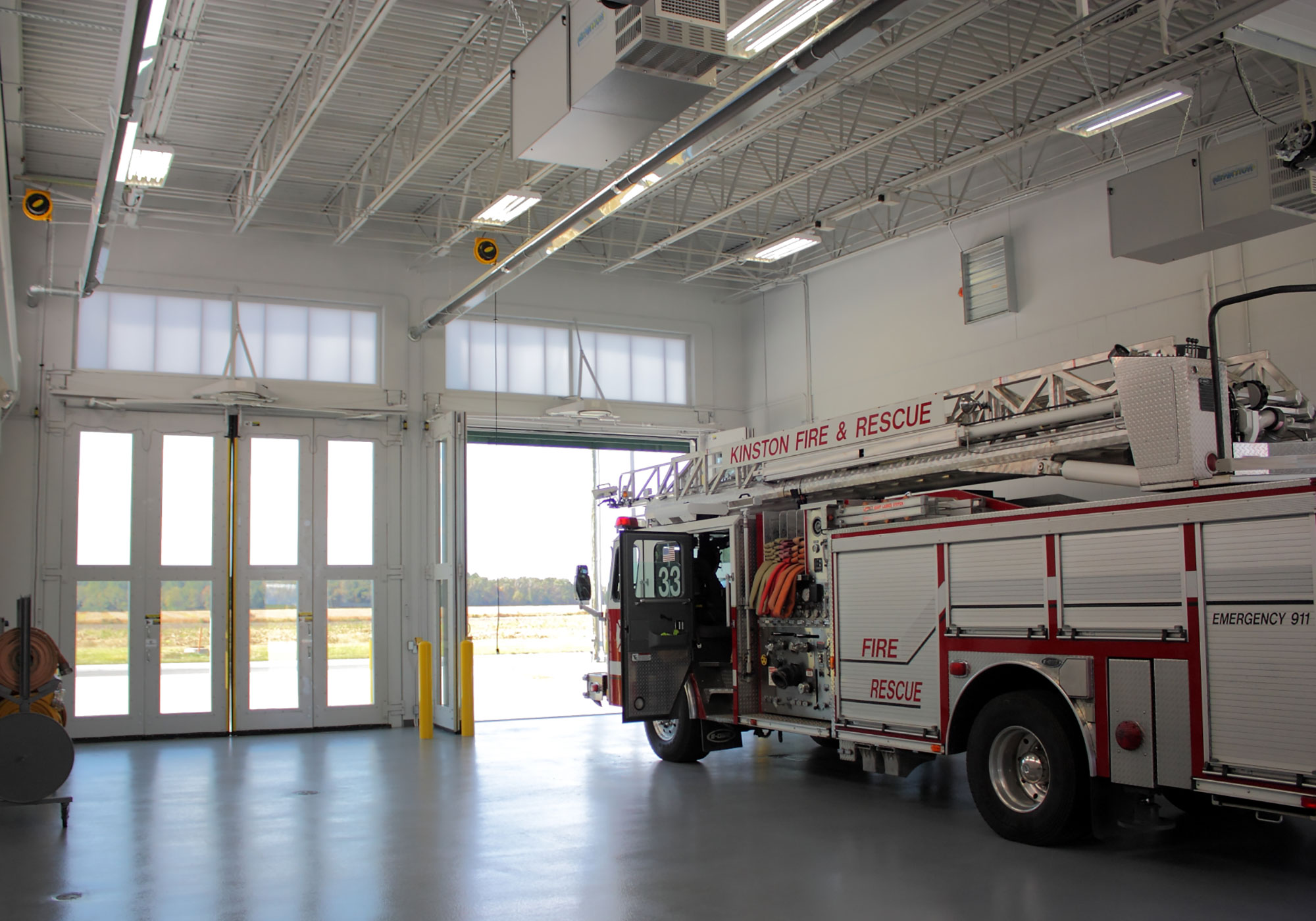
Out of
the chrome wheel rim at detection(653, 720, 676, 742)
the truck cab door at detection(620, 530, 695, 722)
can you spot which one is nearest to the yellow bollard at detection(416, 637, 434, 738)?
the chrome wheel rim at detection(653, 720, 676, 742)

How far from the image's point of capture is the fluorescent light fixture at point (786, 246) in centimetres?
1448

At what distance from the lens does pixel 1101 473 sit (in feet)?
25.9

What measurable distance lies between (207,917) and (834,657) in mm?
5361

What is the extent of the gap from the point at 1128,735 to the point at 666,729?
243 inches

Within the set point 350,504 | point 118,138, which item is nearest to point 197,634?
point 350,504

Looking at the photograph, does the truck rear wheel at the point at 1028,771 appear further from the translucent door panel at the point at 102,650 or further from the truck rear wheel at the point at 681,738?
the translucent door panel at the point at 102,650

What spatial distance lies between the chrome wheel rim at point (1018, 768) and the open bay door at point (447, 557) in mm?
9189

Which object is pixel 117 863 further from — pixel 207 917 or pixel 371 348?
pixel 371 348

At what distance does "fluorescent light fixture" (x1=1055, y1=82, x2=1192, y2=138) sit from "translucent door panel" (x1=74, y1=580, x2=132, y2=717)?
13.2m

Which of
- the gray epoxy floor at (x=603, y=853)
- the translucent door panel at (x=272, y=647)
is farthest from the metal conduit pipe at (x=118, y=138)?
the gray epoxy floor at (x=603, y=853)

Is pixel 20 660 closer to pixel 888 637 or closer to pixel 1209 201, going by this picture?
pixel 888 637

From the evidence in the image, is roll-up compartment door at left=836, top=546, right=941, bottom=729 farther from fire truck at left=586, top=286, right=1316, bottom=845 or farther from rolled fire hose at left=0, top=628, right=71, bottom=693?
rolled fire hose at left=0, top=628, right=71, bottom=693

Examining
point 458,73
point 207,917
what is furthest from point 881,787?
point 458,73

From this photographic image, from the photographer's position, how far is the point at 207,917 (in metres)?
6.46
